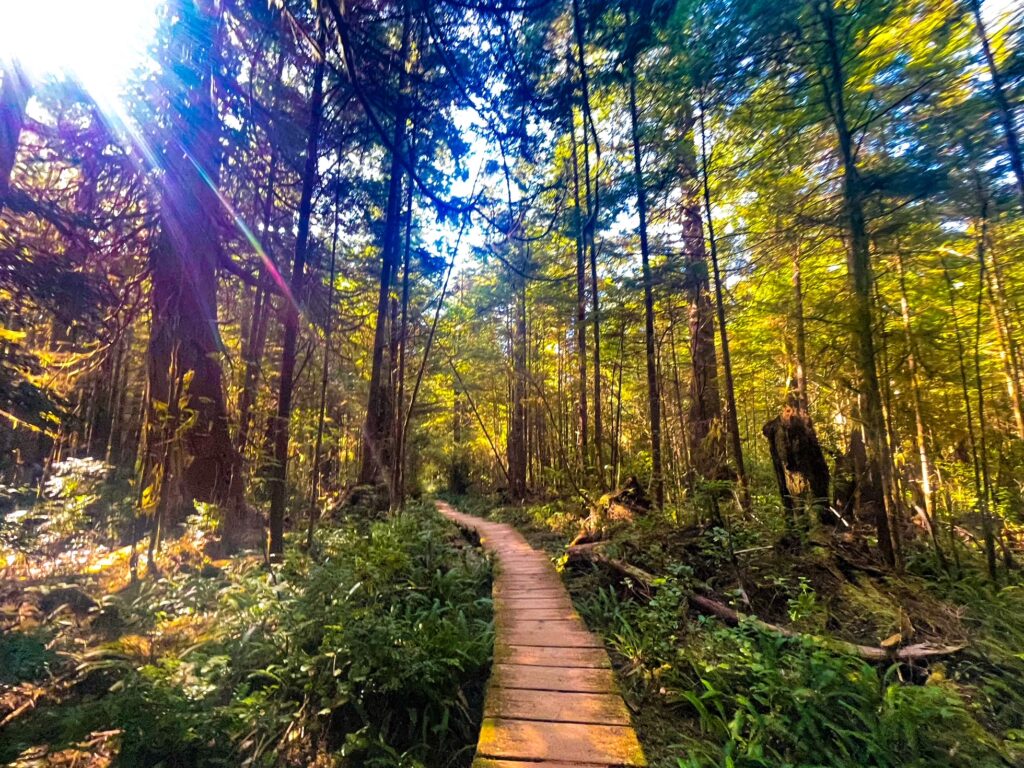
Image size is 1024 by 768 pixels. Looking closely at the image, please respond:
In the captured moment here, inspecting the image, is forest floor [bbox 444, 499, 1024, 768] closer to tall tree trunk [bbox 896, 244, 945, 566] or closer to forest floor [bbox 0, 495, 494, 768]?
tall tree trunk [bbox 896, 244, 945, 566]

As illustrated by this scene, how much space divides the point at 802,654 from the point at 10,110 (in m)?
9.92

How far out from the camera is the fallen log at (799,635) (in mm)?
3617

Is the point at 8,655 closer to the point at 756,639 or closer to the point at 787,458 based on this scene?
the point at 756,639

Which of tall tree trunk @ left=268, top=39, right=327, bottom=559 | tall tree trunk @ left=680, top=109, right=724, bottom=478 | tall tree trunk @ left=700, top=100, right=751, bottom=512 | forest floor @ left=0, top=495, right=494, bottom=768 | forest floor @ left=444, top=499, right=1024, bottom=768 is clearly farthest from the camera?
tall tree trunk @ left=680, top=109, right=724, bottom=478

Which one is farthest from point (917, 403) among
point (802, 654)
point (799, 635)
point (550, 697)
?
point (550, 697)

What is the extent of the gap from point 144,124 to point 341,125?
2.68 metres

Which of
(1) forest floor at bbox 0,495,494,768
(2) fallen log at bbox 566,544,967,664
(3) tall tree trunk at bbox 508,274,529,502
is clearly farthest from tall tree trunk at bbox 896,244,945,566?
(3) tall tree trunk at bbox 508,274,529,502

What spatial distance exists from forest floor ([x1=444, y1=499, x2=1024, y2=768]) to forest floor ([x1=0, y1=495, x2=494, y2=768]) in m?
1.58

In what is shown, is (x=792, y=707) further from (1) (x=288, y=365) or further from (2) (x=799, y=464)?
(1) (x=288, y=365)

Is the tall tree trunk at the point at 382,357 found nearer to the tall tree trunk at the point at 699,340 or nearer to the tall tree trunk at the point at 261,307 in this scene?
the tall tree trunk at the point at 261,307

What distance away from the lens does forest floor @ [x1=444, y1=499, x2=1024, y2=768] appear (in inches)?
110

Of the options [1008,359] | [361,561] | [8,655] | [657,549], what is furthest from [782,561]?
[8,655]

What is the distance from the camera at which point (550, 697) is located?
3217 millimetres

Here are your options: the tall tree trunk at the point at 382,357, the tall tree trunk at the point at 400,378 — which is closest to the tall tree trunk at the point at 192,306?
the tall tree trunk at the point at 382,357
